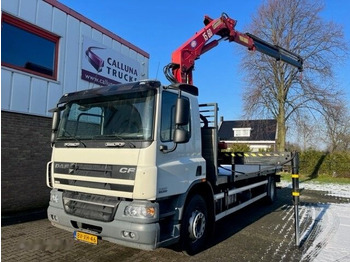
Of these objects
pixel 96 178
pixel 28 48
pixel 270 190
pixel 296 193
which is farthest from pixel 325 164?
pixel 96 178

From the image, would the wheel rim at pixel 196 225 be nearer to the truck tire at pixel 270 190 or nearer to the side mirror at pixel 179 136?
the side mirror at pixel 179 136

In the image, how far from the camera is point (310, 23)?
22984mm

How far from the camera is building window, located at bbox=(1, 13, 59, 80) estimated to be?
7539mm

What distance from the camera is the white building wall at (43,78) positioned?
748 centimetres

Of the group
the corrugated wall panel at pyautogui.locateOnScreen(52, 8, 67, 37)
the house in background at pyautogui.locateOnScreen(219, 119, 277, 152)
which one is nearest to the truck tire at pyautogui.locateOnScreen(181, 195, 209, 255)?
the corrugated wall panel at pyautogui.locateOnScreen(52, 8, 67, 37)

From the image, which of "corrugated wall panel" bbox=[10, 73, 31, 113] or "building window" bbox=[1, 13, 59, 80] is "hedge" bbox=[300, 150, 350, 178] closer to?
"building window" bbox=[1, 13, 59, 80]

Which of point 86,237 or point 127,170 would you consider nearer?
point 127,170

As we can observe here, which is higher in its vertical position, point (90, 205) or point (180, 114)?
point (180, 114)

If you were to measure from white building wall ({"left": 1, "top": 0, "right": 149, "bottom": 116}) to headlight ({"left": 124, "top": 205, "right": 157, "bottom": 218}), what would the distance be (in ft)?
16.8

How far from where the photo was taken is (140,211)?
402 cm

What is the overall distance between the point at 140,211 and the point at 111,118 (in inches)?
58.7

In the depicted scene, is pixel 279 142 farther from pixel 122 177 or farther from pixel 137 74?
pixel 122 177

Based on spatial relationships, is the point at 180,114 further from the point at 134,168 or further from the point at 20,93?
the point at 20,93

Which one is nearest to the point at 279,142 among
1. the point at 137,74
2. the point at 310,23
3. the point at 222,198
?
the point at 310,23
